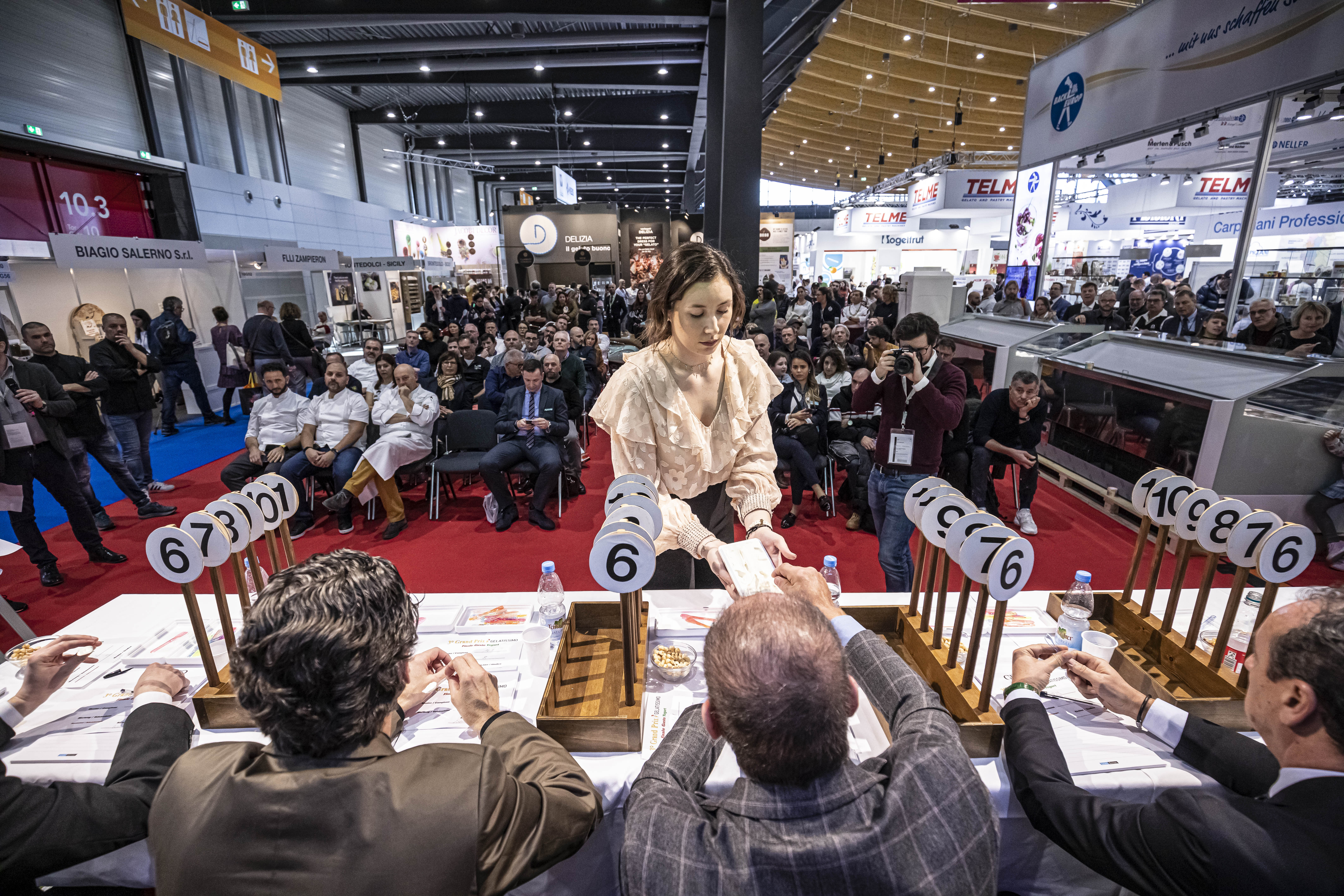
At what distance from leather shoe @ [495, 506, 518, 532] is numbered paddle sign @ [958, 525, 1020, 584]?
409cm

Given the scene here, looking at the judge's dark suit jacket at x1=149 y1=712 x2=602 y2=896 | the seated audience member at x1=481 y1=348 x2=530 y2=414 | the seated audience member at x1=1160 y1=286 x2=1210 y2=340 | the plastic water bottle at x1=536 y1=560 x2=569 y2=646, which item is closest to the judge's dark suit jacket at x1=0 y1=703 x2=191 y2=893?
the judge's dark suit jacket at x1=149 y1=712 x2=602 y2=896

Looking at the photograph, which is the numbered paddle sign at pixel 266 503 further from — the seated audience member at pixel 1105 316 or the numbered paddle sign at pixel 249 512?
the seated audience member at pixel 1105 316

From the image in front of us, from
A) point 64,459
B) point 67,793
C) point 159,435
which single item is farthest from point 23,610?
point 159,435

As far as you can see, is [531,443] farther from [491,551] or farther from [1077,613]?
[1077,613]

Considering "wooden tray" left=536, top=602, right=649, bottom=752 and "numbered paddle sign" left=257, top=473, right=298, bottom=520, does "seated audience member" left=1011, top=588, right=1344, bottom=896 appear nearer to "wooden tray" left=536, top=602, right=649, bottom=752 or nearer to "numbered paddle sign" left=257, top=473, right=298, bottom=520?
"wooden tray" left=536, top=602, right=649, bottom=752

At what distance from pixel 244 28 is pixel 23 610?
342 inches

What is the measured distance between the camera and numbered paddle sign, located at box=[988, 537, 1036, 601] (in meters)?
1.42

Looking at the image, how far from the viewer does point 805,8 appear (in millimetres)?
7059

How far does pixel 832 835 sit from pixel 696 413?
1433mm

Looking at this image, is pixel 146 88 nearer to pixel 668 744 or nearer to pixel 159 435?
pixel 159 435

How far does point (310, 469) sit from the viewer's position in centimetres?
500

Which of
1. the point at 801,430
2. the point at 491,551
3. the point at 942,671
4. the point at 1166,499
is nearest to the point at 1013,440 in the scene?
the point at 801,430

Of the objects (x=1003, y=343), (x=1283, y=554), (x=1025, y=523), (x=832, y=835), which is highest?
(x=1003, y=343)

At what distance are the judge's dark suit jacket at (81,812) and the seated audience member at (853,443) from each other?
4.28 m
